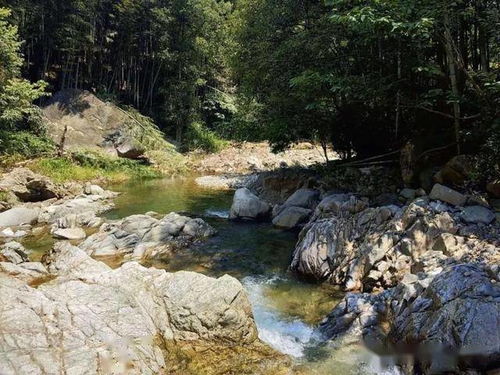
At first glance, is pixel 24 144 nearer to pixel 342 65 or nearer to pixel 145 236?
pixel 145 236

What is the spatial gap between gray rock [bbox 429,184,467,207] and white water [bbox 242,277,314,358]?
416cm

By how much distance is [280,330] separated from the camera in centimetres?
688

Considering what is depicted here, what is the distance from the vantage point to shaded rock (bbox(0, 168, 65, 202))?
1690cm

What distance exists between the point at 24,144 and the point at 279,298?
1873 centimetres

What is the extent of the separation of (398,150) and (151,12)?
25.5 meters

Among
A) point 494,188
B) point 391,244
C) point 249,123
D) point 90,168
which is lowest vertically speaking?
point 90,168

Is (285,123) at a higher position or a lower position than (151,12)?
lower

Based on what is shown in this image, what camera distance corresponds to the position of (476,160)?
30.2 feet

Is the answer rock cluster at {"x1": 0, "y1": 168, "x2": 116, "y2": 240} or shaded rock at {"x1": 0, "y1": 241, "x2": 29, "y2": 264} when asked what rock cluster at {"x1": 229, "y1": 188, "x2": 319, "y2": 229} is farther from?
shaded rock at {"x1": 0, "y1": 241, "x2": 29, "y2": 264}

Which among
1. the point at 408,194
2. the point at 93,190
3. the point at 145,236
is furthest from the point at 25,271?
the point at 93,190

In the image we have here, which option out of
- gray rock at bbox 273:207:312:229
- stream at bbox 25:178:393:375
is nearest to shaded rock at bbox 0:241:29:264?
stream at bbox 25:178:393:375

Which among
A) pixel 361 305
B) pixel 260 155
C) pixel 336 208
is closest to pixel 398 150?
pixel 336 208

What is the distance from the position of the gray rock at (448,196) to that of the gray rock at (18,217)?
13.0 meters

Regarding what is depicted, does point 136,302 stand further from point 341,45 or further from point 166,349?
point 341,45
